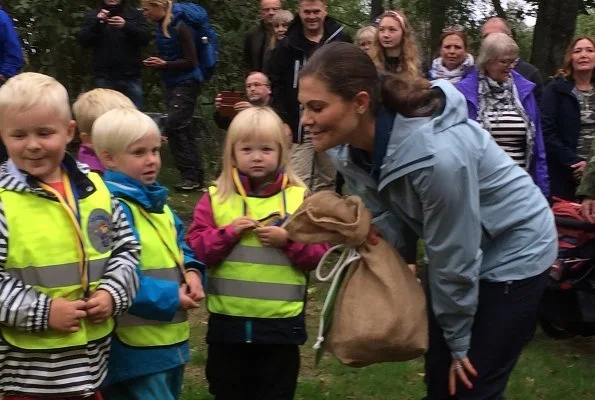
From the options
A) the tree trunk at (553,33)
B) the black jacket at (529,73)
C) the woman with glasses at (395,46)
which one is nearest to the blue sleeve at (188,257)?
the woman with glasses at (395,46)

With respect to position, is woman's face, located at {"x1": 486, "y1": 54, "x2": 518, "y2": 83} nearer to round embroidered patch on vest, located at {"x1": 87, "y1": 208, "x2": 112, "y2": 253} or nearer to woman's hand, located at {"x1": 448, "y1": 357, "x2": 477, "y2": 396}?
woman's hand, located at {"x1": 448, "y1": 357, "x2": 477, "y2": 396}

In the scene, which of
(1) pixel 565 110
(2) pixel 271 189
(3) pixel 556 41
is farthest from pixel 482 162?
(3) pixel 556 41

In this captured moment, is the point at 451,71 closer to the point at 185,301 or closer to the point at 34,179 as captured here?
the point at 185,301

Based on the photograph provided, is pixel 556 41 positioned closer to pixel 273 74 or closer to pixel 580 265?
pixel 273 74

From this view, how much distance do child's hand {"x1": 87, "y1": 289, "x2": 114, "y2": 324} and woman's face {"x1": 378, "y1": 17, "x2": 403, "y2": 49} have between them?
4.05 meters

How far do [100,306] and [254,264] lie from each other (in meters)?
0.98

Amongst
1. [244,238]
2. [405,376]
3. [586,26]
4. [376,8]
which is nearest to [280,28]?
[405,376]

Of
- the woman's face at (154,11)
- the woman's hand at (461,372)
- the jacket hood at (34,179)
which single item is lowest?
the woman's hand at (461,372)

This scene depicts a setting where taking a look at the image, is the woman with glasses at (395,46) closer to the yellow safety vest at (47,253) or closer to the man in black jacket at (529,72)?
the man in black jacket at (529,72)

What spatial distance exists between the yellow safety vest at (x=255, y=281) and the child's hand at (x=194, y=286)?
1.02 feet

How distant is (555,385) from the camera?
5004 mm

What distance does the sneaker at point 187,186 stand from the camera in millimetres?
9039

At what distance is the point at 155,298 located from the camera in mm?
3219

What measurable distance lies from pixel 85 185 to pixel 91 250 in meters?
0.23
